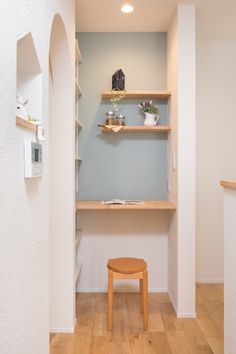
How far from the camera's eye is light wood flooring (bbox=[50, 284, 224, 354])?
210 centimetres

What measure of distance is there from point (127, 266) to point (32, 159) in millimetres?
1548

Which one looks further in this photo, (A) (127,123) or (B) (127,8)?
(A) (127,123)

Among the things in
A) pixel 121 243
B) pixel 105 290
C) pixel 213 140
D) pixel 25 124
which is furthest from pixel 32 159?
pixel 213 140

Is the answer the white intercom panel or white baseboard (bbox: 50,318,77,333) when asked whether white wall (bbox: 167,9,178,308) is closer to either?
white baseboard (bbox: 50,318,77,333)

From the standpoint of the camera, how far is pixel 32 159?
1.14 meters

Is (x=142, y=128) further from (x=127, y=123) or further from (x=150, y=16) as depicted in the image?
(x=150, y=16)

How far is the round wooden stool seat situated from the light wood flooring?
1.52ft

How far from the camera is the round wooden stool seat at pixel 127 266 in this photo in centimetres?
235

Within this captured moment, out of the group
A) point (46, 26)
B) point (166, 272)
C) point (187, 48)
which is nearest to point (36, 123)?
point (46, 26)

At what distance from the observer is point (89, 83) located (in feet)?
10.2

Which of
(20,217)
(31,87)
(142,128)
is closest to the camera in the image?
(20,217)

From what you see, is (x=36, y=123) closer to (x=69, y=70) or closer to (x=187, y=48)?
(x=69, y=70)

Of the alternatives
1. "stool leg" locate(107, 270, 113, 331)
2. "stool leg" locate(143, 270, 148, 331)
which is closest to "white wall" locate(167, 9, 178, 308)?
"stool leg" locate(143, 270, 148, 331)

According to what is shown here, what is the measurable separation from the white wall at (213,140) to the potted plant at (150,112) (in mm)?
624
